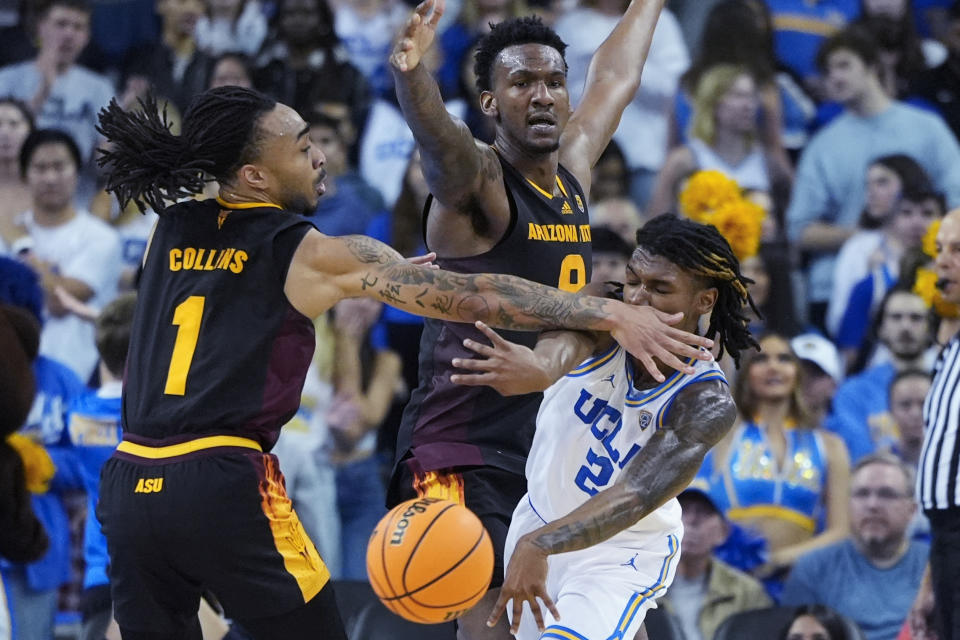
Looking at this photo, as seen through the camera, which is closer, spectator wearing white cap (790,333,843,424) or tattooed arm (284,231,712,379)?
tattooed arm (284,231,712,379)

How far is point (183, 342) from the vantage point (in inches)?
167

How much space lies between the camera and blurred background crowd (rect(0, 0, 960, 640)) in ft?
23.8

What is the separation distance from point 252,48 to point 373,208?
5.65 feet

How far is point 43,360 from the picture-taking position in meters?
7.61

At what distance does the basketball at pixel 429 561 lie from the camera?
13.9ft

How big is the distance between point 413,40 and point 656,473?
162 cm

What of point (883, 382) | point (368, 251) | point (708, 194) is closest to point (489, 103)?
point (368, 251)

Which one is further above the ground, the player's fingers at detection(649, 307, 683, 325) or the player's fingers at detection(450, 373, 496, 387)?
the player's fingers at detection(649, 307, 683, 325)

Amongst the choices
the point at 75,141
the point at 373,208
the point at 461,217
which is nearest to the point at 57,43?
the point at 75,141

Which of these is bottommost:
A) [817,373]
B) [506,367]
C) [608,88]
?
[817,373]

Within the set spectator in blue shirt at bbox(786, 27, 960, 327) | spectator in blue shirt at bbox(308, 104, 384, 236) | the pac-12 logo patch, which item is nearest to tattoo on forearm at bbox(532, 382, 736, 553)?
the pac-12 logo patch

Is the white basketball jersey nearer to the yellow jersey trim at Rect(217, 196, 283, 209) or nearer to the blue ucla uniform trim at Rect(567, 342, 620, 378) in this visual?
the blue ucla uniform trim at Rect(567, 342, 620, 378)

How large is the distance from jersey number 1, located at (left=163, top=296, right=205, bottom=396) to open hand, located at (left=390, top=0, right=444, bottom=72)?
1047 millimetres

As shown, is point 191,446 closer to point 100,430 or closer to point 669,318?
point 669,318
